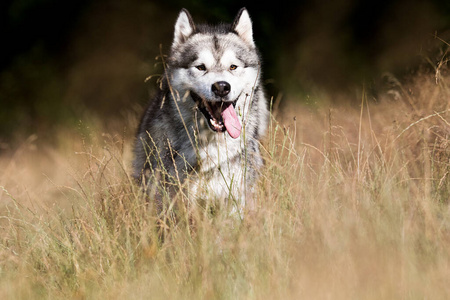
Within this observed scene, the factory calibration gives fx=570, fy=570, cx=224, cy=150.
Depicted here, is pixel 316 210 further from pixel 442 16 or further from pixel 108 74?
pixel 108 74

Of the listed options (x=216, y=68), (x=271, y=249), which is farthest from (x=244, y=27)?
(x=271, y=249)

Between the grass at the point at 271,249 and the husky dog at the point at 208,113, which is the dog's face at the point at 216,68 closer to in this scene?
the husky dog at the point at 208,113

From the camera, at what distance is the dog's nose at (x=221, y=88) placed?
14.2 ft

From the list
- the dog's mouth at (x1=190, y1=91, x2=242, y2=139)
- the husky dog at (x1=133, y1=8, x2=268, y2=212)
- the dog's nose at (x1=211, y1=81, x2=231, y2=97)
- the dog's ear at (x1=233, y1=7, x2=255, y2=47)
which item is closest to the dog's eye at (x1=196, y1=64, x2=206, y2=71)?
the husky dog at (x1=133, y1=8, x2=268, y2=212)

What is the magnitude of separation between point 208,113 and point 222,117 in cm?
14

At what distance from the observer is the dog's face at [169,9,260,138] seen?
14.6 ft

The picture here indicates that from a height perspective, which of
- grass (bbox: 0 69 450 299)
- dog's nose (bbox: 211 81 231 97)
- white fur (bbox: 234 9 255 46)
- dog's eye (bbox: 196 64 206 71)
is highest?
white fur (bbox: 234 9 255 46)

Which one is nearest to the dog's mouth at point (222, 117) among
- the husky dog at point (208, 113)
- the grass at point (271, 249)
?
the husky dog at point (208, 113)

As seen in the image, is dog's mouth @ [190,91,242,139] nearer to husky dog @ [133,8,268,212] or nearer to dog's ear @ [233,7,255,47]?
husky dog @ [133,8,268,212]

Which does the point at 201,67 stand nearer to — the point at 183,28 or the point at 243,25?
the point at 183,28

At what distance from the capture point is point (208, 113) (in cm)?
457

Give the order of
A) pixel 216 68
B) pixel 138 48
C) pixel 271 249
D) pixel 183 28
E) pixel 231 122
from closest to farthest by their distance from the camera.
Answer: pixel 271 249
pixel 231 122
pixel 216 68
pixel 183 28
pixel 138 48

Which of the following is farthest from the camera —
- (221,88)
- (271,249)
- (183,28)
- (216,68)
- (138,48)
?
(138,48)

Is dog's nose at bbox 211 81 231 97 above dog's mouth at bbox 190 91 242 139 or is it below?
above
